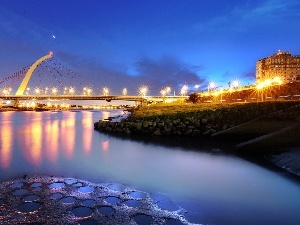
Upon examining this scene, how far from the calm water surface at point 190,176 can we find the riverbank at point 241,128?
1494 millimetres

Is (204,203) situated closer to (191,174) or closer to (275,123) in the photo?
(191,174)

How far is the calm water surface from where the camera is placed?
9758mm

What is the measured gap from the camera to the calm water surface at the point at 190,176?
976 cm

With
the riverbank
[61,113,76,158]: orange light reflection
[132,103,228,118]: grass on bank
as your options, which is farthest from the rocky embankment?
[61,113,76,158]: orange light reflection

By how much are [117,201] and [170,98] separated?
89770 mm

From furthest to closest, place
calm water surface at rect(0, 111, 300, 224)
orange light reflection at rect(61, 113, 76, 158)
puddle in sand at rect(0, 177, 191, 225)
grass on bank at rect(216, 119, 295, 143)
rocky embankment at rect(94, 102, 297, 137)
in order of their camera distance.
→ rocky embankment at rect(94, 102, 297, 137), orange light reflection at rect(61, 113, 76, 158), grass on bank at rect(216, 119, 295, 143), calm water surface at rect(0, 111, 300, 224), puddle in sand at rect(0, 177, 191, 225)

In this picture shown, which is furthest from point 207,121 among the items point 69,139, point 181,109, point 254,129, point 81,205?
point 81,205

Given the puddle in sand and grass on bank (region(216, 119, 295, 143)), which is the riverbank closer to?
grass on bank (region(216, 119, 295, 143))

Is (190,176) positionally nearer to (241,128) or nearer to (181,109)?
(241,128)

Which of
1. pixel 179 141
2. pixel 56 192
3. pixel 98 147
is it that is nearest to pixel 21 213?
pixel 56 192

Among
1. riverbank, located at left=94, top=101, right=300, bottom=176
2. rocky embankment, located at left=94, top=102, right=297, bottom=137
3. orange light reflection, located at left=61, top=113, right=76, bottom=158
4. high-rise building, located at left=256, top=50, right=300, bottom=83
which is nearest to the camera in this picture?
riverbank, located at left=94, top=101, right=300, bottom=176

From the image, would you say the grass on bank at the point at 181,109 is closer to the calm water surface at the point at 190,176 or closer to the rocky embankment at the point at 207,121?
the rocky embankment at the point at 207,121

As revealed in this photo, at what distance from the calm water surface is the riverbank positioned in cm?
149

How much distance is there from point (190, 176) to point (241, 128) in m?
10.1
